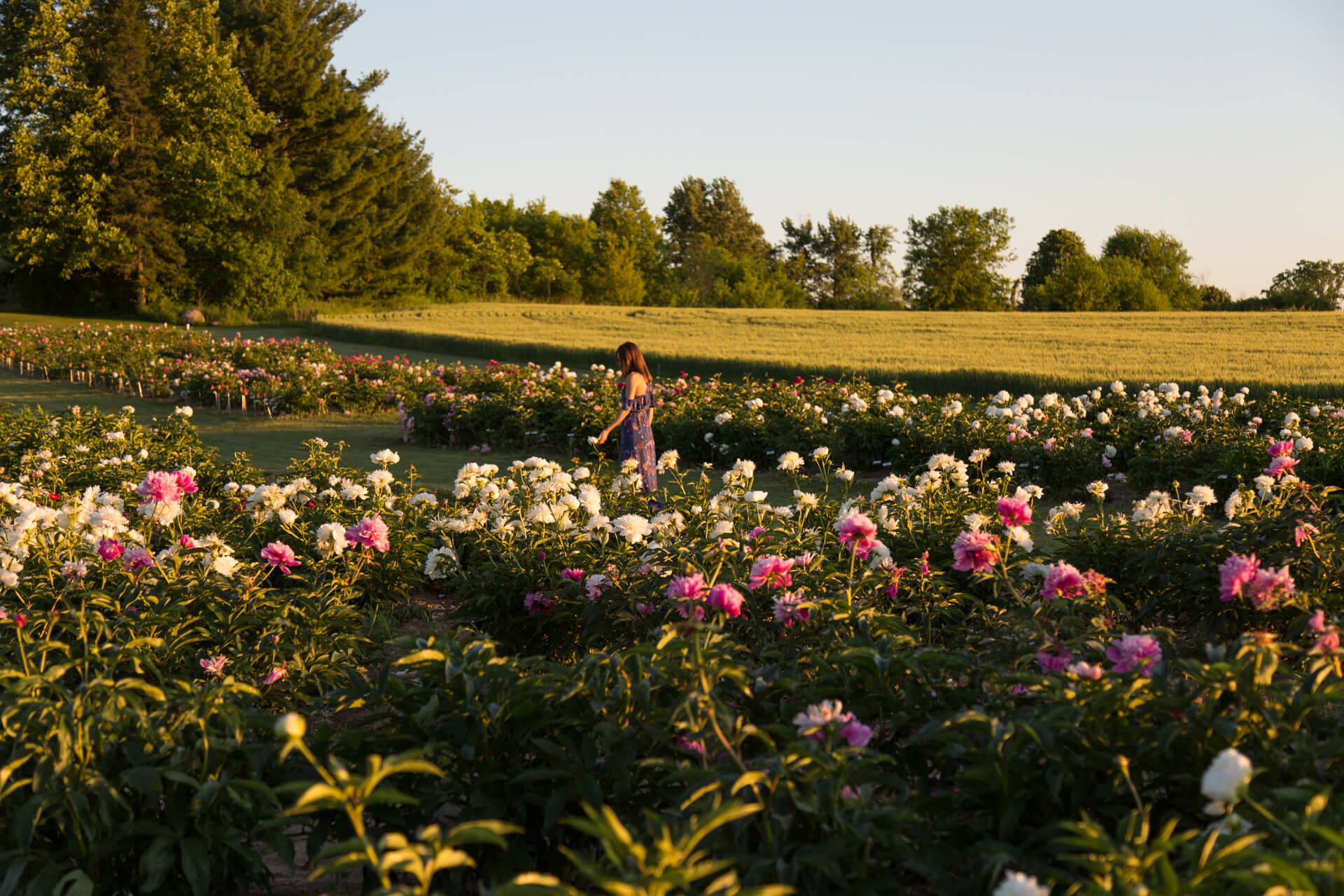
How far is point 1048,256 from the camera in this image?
7362 centimetres

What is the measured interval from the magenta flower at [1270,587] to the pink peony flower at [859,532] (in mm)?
940

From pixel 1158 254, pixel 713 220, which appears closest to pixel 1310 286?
pixel 1158 254

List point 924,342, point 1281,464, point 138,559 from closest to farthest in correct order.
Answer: point 138,559, point 1281,464, point 924,342

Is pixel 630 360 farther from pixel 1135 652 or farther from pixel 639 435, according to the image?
pixel 1135 652

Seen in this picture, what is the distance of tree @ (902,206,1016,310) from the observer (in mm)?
69875

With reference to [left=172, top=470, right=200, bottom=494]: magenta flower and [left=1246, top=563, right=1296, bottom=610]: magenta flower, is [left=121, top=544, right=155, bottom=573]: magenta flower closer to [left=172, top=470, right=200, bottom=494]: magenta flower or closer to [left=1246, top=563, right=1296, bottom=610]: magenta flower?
[left=172, top=470, right=200, bottom=494]: magenta flower

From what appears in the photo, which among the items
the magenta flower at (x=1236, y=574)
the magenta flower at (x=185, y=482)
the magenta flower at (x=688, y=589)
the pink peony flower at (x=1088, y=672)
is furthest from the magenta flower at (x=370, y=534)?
the magenta flower at (x=1236, y=574)

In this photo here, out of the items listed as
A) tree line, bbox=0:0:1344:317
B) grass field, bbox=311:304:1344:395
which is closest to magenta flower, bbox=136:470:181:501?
grass field, bbox=311:304:1344:395

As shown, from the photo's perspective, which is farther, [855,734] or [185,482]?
[185,482]

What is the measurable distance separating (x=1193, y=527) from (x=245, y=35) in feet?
155

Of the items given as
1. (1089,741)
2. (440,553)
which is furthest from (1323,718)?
(440,553)

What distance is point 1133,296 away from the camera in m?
60.9

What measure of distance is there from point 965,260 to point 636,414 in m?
68.3

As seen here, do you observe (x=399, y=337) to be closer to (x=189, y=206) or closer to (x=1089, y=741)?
(x=189, y=206)
